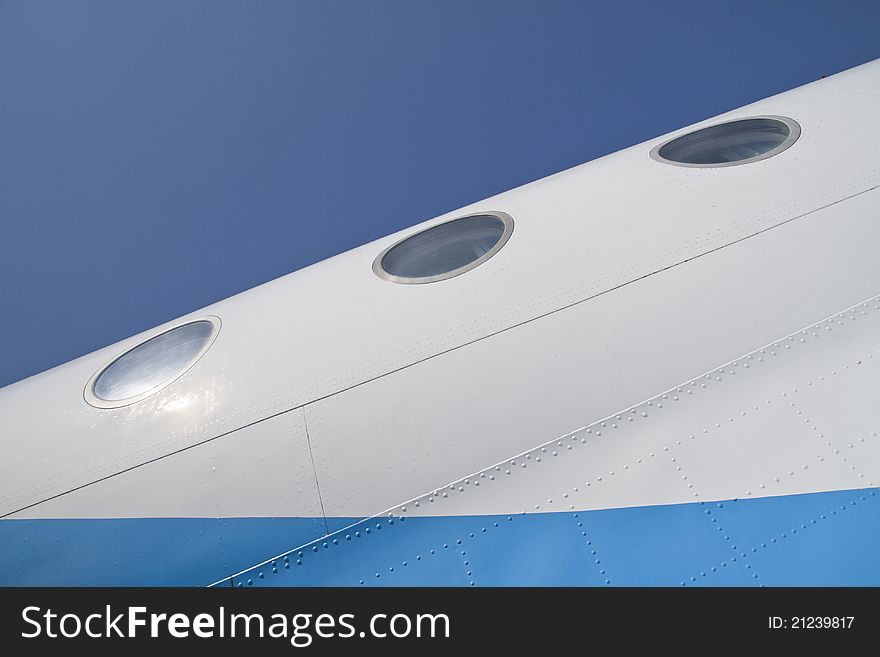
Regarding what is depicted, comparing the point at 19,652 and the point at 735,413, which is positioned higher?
the point at 735,413

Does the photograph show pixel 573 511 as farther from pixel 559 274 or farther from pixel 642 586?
pixel 559 274

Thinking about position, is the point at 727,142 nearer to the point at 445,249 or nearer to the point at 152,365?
the point at 445,249

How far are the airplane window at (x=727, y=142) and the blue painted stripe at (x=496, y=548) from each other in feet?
9.55

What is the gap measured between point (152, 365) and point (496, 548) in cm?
324

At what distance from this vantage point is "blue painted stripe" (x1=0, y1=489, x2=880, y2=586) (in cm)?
343

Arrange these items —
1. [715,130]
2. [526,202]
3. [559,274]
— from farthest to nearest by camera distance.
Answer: [715,130], [526,202], [559,274]

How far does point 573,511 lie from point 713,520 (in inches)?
26.3

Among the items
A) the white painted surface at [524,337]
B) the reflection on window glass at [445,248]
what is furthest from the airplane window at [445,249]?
the white painted surface at [524,337]

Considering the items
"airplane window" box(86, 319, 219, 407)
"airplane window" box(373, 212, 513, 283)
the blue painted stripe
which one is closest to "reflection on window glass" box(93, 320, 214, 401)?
"airplane window" box(86, 319, 219, 407)

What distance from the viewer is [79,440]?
467cm

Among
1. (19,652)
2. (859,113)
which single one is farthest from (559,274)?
(19,652)

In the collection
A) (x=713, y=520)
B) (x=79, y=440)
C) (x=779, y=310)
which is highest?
(x=79, y=440)

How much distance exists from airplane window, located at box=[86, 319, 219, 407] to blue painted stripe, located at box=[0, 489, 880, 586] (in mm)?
1229

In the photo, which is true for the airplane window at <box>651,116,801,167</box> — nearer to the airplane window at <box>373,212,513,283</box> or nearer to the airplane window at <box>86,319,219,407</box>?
the airplane window at <box>373,212,513,283</box>
